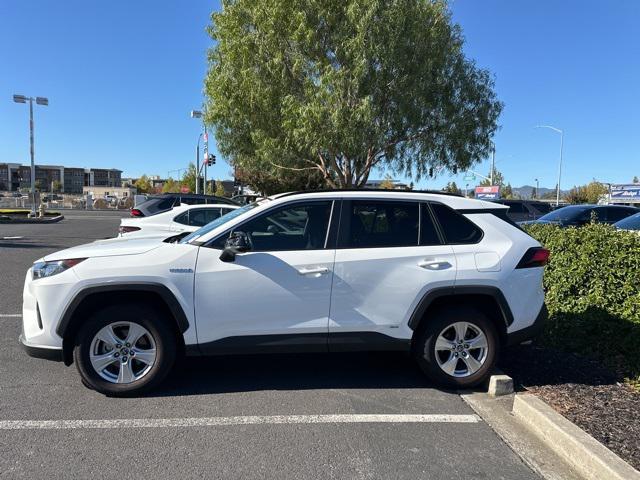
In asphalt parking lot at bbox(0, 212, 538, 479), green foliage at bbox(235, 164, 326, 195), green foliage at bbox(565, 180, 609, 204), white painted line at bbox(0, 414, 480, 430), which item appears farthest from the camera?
green foliage at bbox(565, 180, 609, 204)

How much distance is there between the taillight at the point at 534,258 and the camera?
4.48 meters

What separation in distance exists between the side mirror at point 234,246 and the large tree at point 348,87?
10.6 m

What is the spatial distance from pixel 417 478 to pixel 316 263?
1817 millimetres

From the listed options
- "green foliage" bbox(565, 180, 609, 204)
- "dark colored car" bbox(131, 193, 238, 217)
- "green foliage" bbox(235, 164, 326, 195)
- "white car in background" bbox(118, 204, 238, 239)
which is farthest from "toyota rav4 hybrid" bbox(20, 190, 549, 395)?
"green foliage" bbox(565, 180, 609, 204)

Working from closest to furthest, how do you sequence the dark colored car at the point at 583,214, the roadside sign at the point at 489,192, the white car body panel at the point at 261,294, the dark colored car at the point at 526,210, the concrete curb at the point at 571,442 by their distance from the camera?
1. the concrete curb at the point at 571,442
2. the white car body panel at the point at 261,294
3. the dark colored car at the point at 583,214
4. the dark colored car at the point at 526,210
5. the roadside sign at the point at 489,192

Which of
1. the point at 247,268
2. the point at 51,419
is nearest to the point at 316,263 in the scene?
the point at 247,268

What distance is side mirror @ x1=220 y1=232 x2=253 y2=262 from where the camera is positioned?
4.05 metres

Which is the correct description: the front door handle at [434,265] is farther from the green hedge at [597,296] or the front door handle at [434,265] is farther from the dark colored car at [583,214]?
the dark colored car at [583,214]

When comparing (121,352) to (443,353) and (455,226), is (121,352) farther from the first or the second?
(455,226)

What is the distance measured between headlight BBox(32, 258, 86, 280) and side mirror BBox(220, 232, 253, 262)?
1.17 m

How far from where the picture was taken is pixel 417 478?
309cm

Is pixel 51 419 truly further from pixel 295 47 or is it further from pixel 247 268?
pixel 295 47

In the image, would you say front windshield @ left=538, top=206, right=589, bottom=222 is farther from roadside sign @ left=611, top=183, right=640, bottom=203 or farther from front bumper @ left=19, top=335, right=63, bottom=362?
roadside sign @ left=611, top=183, right=640, bottom=203

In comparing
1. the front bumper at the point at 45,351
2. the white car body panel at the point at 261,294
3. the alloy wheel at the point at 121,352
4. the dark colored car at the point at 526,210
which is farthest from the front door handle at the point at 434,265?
the dark colored car at the point at 526,210
